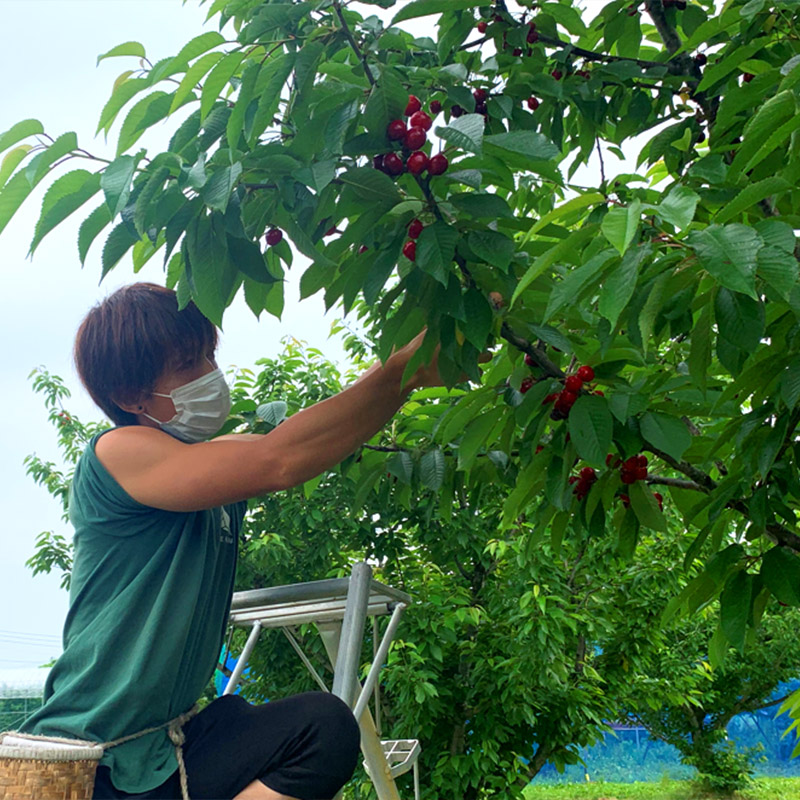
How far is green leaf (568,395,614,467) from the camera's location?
3.99 feet

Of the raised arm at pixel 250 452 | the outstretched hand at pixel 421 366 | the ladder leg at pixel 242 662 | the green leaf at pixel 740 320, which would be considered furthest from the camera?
the ladder leg at pixel 242 662

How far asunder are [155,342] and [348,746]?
586mm

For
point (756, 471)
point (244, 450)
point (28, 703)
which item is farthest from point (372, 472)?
point (28, 703)

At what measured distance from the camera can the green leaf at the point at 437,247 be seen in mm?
997

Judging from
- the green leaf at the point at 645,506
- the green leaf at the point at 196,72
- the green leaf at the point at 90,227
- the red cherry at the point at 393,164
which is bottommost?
the green leaf at the point at 645,506

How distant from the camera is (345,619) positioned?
4.63 feet

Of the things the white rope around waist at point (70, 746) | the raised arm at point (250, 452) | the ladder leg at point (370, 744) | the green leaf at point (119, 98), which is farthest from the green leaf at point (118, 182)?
the ladder leg at point (370, 744)

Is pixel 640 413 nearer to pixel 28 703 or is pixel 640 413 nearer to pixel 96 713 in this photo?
pixel 96 713

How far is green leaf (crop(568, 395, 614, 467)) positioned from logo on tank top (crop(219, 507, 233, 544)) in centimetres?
50

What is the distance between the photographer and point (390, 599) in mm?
1939

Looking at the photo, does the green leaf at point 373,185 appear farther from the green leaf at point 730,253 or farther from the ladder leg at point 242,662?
the ladder leg at point 242,662

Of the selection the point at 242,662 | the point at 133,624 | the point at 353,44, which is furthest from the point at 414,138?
the point at 242,662

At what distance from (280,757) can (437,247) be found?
0.63 metres

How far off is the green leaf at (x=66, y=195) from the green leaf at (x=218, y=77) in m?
0.14
